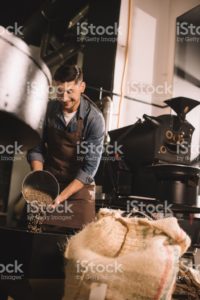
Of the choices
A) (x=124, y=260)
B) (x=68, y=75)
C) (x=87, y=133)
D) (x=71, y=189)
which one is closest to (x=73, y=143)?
(x=87, y=133)

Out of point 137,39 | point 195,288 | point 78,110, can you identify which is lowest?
point 195,288

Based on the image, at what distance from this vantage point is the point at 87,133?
2.87 meters

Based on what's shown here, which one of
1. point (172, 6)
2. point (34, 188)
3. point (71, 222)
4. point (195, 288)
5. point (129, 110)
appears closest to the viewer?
point (195, 288)

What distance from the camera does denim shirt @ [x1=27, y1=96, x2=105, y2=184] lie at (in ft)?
9.09

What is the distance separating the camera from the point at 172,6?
175 inches

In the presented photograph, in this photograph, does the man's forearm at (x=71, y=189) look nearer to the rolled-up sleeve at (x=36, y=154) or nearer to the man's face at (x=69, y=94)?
the rolled-up sleeve at (x=36, y=154)

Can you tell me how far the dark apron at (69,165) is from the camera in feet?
8.95

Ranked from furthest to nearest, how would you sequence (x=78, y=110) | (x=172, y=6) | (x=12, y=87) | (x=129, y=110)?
(x=172, y=6)
(x=129, y=110)
(x=78, y=110)
(x=12, y=87)

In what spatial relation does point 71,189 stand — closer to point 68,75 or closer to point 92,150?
point 92,150

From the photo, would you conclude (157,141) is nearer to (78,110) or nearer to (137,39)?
(78,110)

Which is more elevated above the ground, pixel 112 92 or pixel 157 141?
pixel 112 92

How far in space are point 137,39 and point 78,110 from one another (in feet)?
5.19

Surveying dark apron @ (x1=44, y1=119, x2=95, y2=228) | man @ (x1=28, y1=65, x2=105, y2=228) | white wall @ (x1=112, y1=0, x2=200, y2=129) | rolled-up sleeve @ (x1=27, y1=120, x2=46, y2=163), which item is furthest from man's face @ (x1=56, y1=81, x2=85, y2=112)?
white wall @ (x1=112, y1=0, x2=200, y2=129)

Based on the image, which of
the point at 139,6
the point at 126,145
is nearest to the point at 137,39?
the point at 139,6
